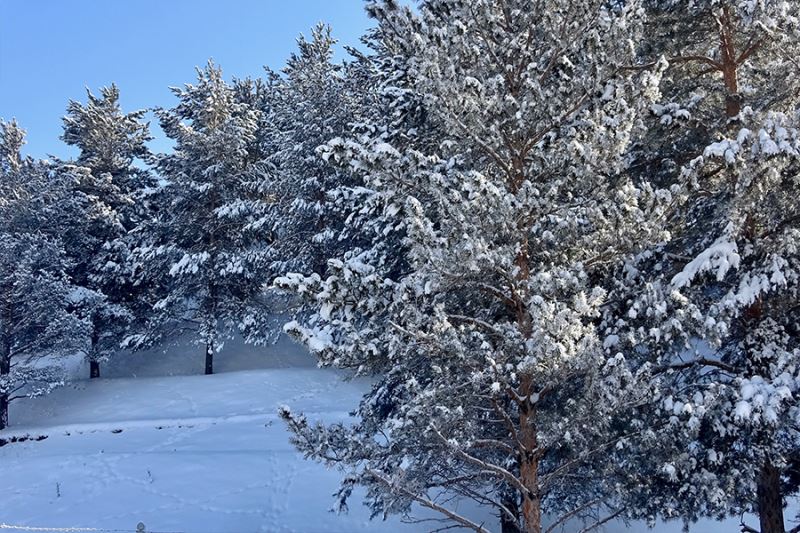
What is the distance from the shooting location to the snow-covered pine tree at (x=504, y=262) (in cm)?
566

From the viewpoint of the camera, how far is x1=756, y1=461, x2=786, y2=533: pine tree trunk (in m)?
6.78

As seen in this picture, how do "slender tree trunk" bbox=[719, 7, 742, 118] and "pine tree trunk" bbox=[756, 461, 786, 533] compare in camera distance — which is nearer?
"pine tree trunk" bbox=[756, 461, 786, 533]

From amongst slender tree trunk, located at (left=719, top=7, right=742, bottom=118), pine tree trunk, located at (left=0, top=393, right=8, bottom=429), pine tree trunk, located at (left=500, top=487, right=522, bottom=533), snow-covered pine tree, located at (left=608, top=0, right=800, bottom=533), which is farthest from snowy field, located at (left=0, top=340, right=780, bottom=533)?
slender tree trunk, located at (left=719, top=7, right=742, bottom=118)

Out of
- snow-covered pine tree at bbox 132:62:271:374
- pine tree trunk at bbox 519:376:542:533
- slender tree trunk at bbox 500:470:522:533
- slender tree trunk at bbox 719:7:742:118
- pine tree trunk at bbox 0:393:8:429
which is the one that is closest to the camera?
pine tree trunk at bbox 519:376:542:533

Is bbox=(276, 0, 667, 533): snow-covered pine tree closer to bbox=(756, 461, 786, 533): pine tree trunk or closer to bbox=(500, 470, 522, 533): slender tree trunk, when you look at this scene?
bbox=(500, 470, 522, 533): slender tree trunk

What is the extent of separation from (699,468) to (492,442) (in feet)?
7.83

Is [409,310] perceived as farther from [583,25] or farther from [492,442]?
[583,25]

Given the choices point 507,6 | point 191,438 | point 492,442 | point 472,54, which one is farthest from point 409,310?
point 191,438

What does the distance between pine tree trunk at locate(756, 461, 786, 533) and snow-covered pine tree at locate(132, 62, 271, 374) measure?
16.3 metres

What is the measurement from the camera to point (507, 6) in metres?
6.98

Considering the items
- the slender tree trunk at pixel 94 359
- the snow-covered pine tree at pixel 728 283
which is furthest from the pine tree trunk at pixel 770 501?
the slender tree trunk at pixel 94 359

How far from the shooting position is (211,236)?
69.7ft

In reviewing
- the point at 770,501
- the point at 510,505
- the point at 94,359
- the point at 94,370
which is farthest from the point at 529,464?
the point at 94,370

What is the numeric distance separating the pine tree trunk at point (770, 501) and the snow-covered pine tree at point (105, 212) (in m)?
20.1
